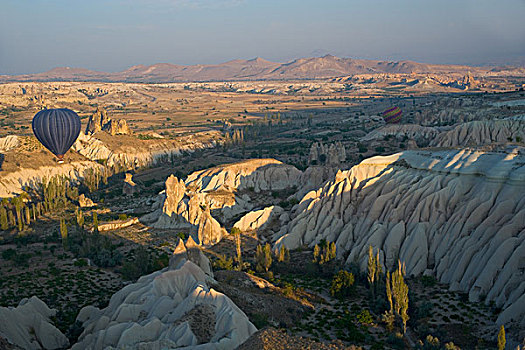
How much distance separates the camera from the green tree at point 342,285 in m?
33.5

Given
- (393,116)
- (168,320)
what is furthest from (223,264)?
(393,116)

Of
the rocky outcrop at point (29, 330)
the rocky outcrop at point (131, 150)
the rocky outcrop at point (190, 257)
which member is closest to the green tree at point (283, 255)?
the rocky outcrop at point (190, 257)

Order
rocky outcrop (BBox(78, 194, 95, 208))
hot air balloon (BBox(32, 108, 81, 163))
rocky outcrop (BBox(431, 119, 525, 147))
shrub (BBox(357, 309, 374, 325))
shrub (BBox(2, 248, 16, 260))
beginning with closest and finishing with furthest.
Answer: shrub (BBox(357, 309, 374, 325)) → shrub (BBox(2, 248, 16, 260)) → rocky outcrop (BBox(78, 194, 95, 208)) → rocky outcrop (BBox(431, 119, 525, 147)) → hot air balloon (BBox(32, 108, 81, 163))

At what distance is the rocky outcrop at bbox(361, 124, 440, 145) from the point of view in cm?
8669

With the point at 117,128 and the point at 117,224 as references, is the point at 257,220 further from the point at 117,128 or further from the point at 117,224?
the point at 117,128

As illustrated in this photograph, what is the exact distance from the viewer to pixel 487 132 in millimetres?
71000

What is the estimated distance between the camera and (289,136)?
13288 cm

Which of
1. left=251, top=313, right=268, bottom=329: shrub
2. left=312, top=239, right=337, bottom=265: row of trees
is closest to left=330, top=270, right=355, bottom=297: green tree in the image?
left=312, top=239, right=337, bottom=265: row of trees

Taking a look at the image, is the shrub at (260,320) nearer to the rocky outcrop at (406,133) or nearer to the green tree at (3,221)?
the green tree at (3,221)

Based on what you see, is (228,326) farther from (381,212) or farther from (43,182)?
(43,182)

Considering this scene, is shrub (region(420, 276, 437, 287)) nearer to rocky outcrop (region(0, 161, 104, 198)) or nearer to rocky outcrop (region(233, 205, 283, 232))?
rocky outcrop (region(233, 205, 283, 232))

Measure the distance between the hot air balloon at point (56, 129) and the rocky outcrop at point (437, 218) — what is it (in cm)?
4440

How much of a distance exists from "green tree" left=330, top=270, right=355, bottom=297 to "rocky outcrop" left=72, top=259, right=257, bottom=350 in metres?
10.3

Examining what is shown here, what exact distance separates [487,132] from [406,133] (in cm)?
2295
